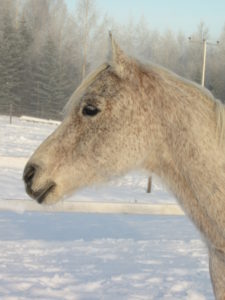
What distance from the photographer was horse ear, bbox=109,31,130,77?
240cm

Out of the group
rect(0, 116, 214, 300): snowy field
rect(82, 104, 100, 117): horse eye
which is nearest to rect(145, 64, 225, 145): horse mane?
rect(82, 104, 100, 117): horse eye

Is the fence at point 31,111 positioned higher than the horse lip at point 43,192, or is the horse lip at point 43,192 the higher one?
the horse lip at point 43,192

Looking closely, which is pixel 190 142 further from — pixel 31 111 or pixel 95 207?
pixel 31 111

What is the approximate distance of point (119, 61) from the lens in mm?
2445

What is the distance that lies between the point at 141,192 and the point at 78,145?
909cm

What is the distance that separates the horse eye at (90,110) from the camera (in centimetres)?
248

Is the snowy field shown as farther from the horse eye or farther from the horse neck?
the horse eye

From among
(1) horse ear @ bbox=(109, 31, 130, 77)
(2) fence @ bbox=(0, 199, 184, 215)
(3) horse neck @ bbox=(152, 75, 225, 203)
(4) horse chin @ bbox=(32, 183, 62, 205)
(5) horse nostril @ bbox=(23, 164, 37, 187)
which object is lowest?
(2) fence @ bbox=(0, 199, 184, 215)

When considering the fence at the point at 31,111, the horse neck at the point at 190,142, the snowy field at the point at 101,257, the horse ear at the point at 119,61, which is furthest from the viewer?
the fence at the point at 31,111

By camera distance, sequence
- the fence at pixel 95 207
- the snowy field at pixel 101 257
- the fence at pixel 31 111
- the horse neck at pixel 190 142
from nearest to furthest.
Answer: the horse neck at pixel 190 142 → the snowy field at pixel 101 257 → the fence at pixel 95 207 → the fence at pixel 31 111

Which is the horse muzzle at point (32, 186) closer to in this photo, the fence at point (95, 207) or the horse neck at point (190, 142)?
the horse neck at point (190, 142)

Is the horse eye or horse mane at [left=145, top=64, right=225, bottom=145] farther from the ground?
horse mane at [left=145, top=64, right=225, bottom=145]

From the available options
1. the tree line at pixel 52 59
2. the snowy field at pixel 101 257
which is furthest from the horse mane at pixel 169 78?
the tree line at pixel 52 59

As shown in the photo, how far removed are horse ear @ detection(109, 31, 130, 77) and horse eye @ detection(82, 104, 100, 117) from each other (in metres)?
0.24
